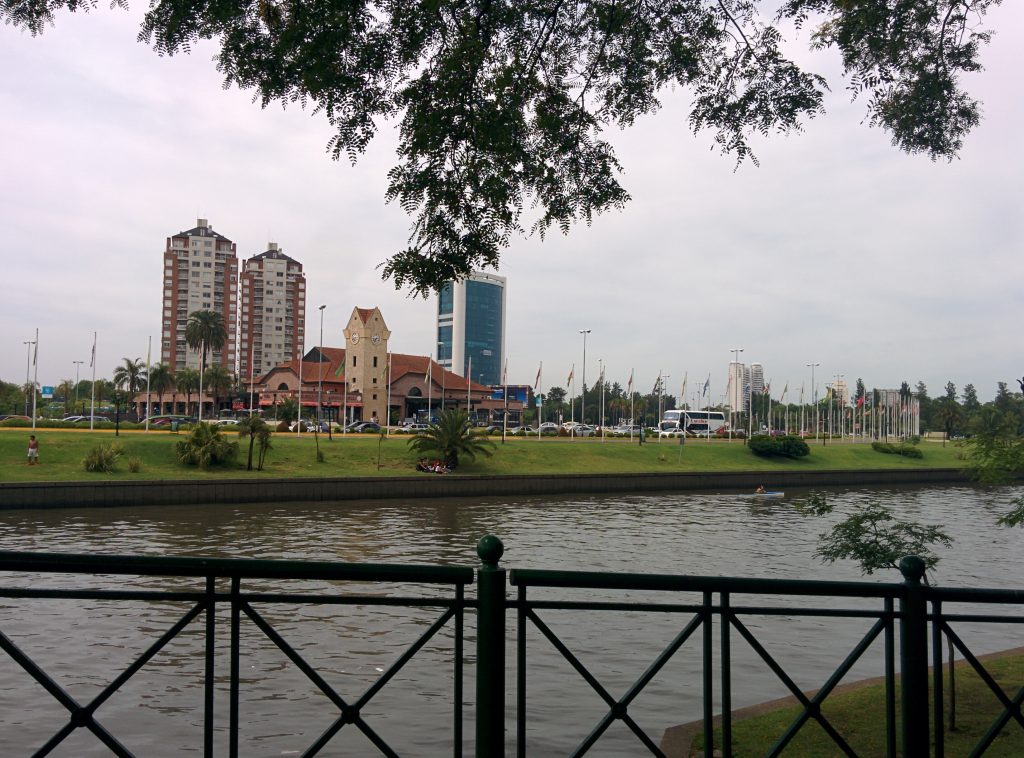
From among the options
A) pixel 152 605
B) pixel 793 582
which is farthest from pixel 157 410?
pixel 793 582

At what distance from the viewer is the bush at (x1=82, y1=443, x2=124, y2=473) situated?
121 ft

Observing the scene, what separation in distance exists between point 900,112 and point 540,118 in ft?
12.6

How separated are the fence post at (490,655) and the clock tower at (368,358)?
277 feet

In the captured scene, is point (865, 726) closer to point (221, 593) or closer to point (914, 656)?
point (914, 656)

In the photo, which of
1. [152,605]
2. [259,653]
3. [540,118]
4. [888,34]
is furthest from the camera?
[152,605]

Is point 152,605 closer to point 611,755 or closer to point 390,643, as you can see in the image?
point 390,643

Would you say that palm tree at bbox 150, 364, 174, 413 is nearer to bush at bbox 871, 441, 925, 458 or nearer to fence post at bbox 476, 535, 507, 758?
bush at bbox 871, 441, 925, 458

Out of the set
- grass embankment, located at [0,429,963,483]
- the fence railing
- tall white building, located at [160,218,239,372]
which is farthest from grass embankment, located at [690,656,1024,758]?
tall white building, located at [160,218,239,372]

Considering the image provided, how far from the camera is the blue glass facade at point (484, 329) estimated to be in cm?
18275

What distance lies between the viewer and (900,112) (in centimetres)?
849

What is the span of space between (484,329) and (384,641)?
173895 mm

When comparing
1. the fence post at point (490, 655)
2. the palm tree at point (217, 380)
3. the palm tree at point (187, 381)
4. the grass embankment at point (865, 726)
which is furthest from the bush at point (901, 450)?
the fence post at point (490, 655)

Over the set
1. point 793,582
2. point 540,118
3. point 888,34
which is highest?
point 888,34

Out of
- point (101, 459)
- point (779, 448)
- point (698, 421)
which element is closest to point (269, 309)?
point (698, 421)
